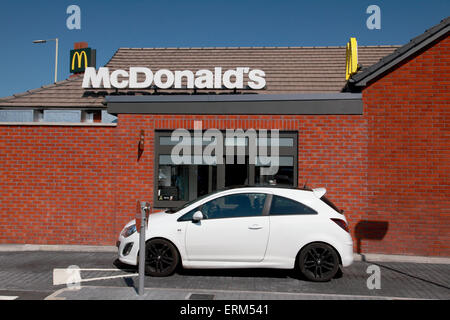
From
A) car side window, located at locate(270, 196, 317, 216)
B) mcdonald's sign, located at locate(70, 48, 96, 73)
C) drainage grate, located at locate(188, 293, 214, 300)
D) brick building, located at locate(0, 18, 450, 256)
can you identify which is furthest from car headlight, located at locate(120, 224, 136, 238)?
mcdonald's sign, located at locate(70, 48, 96, 73)

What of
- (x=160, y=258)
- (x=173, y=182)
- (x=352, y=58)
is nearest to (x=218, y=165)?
(x=173, y=182)

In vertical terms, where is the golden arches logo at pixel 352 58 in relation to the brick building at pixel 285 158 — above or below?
above

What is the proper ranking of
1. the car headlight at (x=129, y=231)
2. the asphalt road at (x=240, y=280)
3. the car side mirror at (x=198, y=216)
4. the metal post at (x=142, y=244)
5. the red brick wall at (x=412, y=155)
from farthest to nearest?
the red brick wall at (x=412, y=155) < the car headlight at (x=129, y=231) < the car side mirror at (x=198, y=216) < the asphalt road at (x=240, y=280) < the metal post at (x=142, y=244)

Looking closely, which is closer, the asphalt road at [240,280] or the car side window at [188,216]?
the asphalt road at [240,280]

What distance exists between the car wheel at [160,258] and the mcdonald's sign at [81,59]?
11343mm

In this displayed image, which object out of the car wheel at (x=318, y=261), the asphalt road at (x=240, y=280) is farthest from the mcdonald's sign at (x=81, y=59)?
the car wheel at (x=318, y=261)

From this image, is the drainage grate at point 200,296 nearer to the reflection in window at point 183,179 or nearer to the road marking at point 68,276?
the road marking at point 68,276

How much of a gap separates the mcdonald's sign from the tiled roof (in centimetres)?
158

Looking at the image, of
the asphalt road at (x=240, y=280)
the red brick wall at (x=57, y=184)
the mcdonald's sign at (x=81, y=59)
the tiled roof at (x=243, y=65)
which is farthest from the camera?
the mcdonald's sign at (x=81, y=59)

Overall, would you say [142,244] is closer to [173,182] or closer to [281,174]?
[173,182]

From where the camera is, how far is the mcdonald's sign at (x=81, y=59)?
1650 cm

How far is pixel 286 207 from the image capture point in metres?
7.41

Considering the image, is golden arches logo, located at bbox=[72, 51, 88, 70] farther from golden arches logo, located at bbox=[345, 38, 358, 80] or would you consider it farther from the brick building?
golden arches logo, located at bbox=[345, 38, 358, 80]
